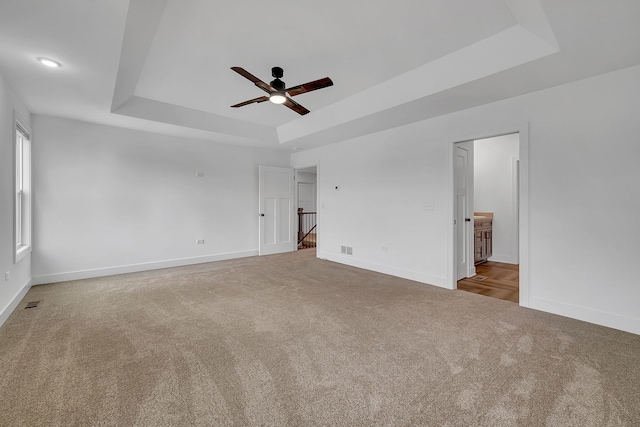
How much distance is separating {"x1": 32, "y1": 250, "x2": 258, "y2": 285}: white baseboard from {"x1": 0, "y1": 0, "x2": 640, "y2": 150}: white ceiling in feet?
8.01

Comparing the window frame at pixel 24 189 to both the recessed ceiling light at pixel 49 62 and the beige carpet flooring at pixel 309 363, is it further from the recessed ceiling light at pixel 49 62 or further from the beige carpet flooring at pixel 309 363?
the recessed ceiling light at pixel 49 62

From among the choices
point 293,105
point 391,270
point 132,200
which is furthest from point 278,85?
point 132,200

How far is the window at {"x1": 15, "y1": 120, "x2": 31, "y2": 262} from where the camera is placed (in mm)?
3740

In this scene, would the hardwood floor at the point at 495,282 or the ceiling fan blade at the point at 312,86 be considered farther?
the hardwood floor at the point at 495,282

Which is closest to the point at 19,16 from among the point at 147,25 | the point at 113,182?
the point at 147,25

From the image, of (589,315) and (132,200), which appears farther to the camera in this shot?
(132,200)

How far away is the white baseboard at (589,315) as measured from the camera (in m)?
2.63

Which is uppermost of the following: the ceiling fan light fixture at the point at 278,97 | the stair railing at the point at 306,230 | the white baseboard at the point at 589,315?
the ceiling fan light fixture at the point at 278,97

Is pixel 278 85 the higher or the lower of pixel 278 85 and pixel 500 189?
the higher

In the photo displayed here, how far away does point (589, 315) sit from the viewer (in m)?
2.85

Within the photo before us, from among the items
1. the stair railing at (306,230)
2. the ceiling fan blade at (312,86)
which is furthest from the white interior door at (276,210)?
the ceiling fan blade at (312,86)

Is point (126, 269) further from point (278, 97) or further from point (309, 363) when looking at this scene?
point (309, 363)

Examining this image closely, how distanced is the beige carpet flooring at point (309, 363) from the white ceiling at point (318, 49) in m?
2.50

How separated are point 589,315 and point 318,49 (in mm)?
3849
